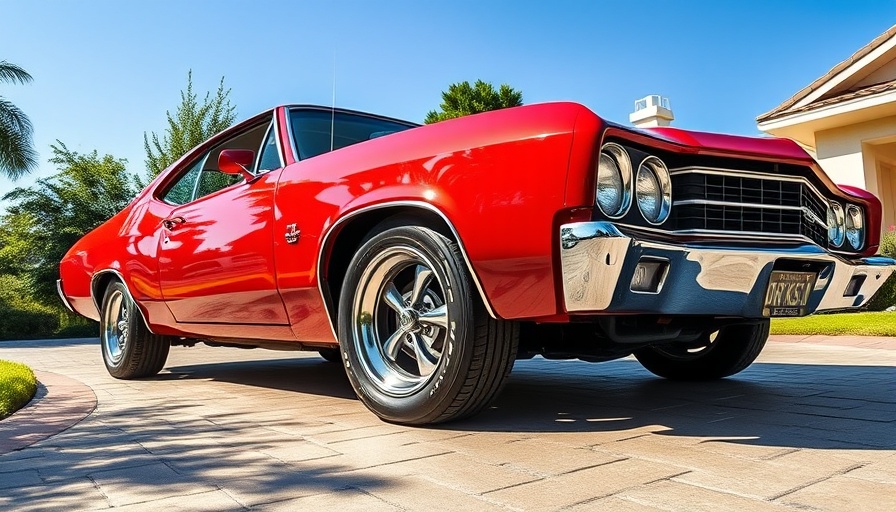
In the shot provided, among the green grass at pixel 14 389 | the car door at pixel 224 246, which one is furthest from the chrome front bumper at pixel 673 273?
the green grass at pixel 14 389

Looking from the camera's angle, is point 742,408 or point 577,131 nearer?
point 577,131

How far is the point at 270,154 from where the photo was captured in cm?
390

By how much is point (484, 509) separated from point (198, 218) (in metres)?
2.91

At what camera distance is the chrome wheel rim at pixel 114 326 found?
509cm

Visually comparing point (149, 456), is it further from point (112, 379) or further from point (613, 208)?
point (112, 379)

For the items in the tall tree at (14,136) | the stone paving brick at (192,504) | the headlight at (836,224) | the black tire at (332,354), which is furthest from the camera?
the tall tree at (14,136)

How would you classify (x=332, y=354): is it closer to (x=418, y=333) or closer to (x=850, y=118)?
(x=418, y=333)

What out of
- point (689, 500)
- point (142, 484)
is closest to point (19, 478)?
point (142, 484)

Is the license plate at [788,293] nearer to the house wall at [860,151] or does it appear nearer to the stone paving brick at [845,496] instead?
the stone paving brick at [845,496]

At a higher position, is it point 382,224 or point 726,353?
point 382,224

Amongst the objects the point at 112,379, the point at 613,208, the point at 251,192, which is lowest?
the point at 112,379

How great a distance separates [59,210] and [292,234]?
70.0 feet

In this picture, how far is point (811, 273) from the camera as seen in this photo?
9.05ft

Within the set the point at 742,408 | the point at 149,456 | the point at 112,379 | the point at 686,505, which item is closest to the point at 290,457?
the point at 149,456
